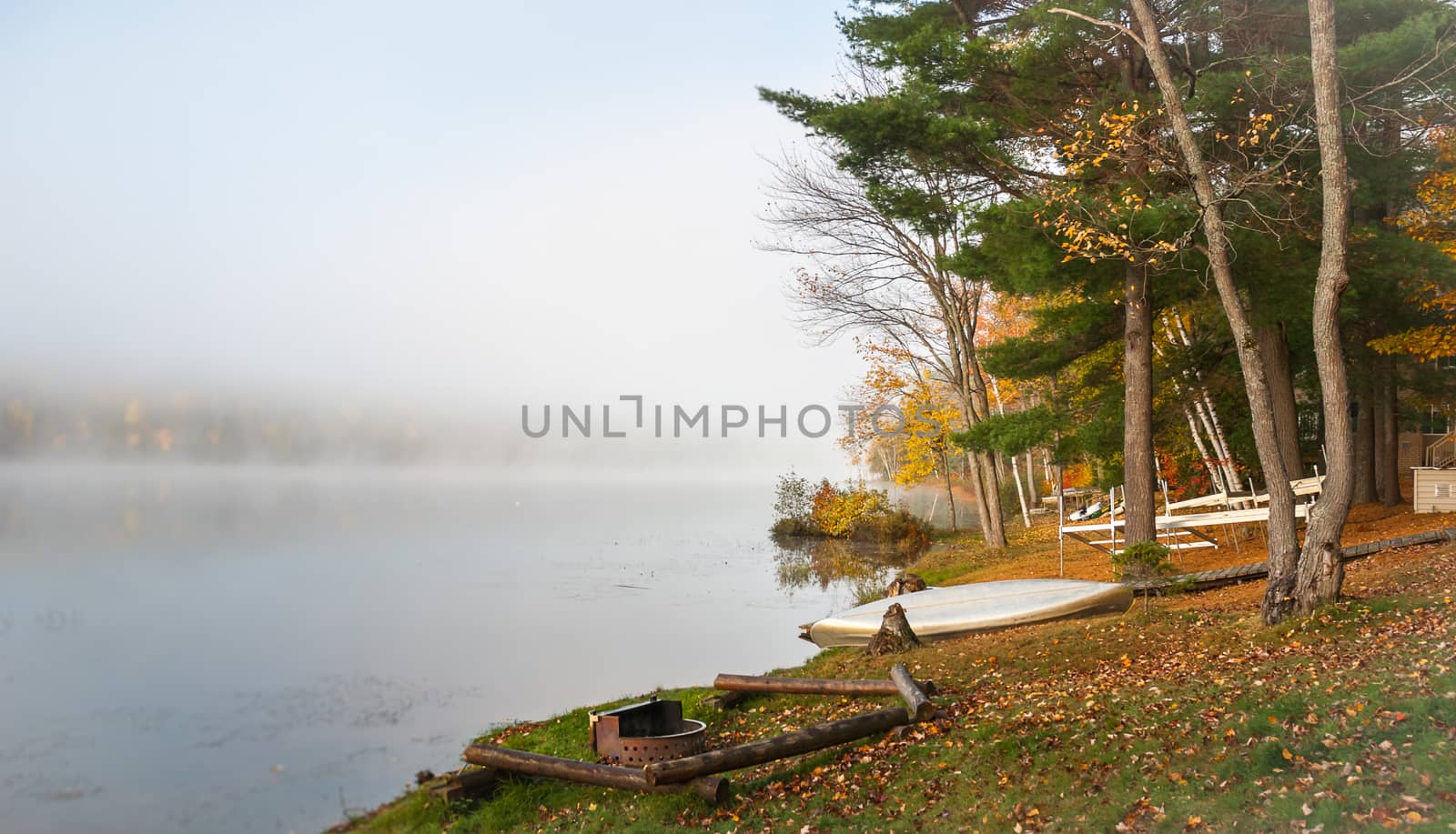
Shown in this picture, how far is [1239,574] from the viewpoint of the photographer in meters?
10.5

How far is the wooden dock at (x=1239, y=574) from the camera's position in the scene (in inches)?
408

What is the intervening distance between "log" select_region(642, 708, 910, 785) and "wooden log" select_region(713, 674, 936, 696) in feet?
2.64

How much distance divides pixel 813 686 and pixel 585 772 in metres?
2.19

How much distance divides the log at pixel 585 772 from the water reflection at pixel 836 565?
33.1 ft

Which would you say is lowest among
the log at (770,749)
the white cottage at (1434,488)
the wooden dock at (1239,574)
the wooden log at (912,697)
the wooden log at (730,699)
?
the wooden log at (730,699)

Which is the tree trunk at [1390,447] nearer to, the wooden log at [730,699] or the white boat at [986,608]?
the white boat at [986,608]

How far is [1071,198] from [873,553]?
49.3 feet

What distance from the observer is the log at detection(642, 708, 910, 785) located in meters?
5.99

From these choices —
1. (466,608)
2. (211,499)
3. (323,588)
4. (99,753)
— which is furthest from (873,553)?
(211,499)

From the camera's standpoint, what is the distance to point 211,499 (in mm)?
50125

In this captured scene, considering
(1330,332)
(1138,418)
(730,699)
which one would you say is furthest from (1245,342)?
(730,699)

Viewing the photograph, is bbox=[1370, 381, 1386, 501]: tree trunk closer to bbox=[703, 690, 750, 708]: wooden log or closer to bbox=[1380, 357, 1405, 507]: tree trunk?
bbox=[1380, 357, 1405, 507]: tree trunk

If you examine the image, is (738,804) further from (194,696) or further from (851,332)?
(851,332)

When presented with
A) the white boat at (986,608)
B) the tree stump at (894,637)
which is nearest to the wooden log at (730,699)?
the tree stump at (894,637)
